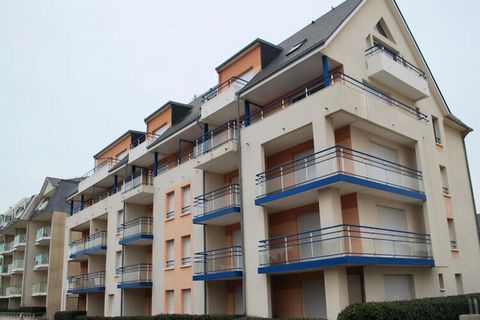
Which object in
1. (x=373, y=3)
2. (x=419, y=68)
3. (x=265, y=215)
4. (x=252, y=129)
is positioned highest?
(x=373, y=3)

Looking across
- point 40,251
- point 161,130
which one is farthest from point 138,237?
point 40,251

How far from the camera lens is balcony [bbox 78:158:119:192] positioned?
35.6m

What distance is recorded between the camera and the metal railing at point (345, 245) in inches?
622

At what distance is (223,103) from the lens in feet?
74.1

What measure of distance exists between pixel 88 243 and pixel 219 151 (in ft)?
60.5

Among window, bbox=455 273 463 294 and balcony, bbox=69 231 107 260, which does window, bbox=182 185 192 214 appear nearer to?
balcony, bbox=69 231 107 260

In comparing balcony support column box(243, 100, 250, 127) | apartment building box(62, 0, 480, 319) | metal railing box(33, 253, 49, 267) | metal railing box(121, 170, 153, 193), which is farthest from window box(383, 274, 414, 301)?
metal railing box(33, 253, 49, 267)

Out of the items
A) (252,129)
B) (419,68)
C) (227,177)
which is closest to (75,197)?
(227,177)

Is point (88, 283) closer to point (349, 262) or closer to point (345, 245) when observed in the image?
point (345, 245)

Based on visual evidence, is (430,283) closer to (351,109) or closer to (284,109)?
(351,109)

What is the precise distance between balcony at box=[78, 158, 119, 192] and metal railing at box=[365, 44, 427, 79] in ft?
72.0

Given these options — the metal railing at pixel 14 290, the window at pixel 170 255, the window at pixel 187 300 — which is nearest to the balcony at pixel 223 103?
the window at pixel 170 255

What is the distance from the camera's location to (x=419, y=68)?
932 inches

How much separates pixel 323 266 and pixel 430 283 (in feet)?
19.5
